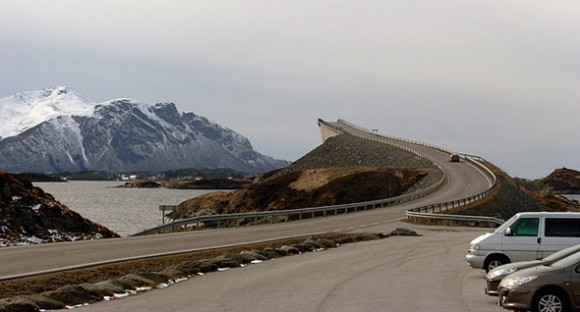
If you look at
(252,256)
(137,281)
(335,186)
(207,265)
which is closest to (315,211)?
(252,256)

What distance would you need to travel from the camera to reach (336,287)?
686 inches

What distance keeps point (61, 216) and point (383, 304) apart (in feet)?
72.5

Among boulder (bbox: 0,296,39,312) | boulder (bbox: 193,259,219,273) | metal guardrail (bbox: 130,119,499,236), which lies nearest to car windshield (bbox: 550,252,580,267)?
boulder (bbox: 0,296,39,312)

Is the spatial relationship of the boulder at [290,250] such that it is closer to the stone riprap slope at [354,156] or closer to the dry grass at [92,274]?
the dry grass at [92,274]

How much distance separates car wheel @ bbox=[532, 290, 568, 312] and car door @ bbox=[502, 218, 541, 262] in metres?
5.51

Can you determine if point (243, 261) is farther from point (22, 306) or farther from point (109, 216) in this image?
point (109, 216)

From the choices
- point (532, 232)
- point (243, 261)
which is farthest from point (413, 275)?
point (243, 261)

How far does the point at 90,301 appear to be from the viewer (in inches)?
603

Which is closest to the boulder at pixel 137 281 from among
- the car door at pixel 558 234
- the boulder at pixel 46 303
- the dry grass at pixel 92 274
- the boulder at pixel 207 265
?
the dry grass at pixel 92 274

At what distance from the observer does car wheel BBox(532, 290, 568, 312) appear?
13.2m

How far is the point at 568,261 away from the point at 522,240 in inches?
217

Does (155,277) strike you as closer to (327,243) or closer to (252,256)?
(252,256)

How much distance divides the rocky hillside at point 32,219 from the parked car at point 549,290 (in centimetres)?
2086

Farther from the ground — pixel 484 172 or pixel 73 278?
pixel 484 172
